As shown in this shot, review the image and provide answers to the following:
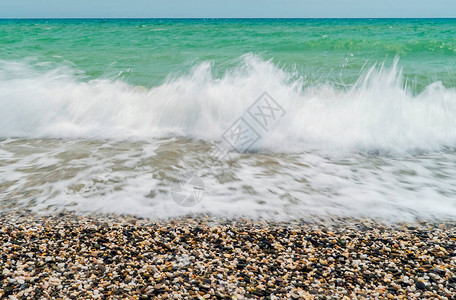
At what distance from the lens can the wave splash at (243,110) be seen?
14.5 feet

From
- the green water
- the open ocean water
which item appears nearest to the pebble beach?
the open ocean water

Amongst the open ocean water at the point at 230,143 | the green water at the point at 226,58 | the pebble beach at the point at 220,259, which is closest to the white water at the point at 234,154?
the open ocean water at the point at 230,143

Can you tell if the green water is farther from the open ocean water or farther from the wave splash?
the wave splash

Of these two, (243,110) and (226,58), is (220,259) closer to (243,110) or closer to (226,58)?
(243,110)

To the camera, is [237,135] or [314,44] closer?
[237,135]

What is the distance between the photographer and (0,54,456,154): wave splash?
14.5 feet

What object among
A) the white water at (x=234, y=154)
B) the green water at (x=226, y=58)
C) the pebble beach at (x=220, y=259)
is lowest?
the pebble beach at (x=220, y=259)

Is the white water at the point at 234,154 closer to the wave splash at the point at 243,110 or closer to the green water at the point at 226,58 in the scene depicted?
the wave splash at the point at 243,110

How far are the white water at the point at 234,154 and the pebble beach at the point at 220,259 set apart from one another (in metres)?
0.24

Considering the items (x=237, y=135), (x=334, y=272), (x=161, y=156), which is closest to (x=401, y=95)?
(x=237, y=135)

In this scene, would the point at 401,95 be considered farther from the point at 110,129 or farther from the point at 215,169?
the point at 110,129

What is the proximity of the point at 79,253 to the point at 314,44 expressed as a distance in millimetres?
12530

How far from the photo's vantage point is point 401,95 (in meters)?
5.41

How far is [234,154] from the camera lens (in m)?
3.92
